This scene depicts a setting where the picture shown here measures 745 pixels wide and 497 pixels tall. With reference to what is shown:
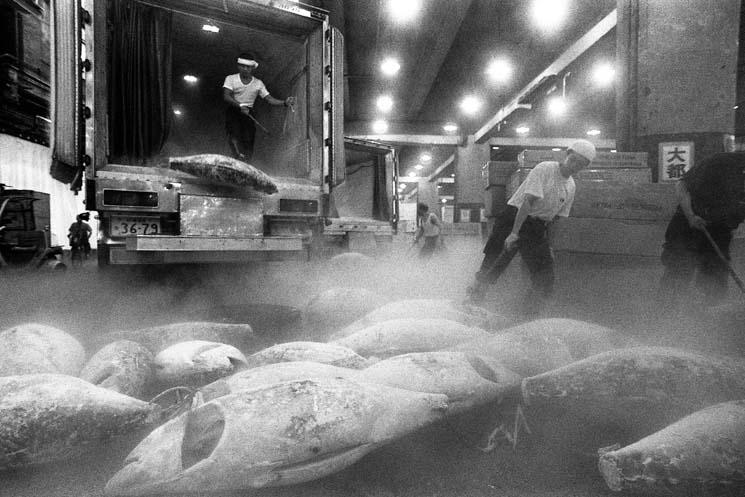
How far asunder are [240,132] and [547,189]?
3.41 m

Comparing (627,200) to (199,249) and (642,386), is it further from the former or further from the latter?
(199,249)

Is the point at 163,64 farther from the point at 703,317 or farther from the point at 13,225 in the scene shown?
the point at 13,225

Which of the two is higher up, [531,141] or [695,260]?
[531,141]

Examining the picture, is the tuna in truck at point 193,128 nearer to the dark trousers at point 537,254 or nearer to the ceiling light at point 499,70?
the dark trousers at point 537,254

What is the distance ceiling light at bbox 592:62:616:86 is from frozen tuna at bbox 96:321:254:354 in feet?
34.1

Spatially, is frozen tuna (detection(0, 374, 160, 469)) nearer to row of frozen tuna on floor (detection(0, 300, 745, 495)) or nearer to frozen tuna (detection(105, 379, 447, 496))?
row of frozen tuna on floor (detection(0, 300, 745, 495))

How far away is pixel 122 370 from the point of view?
1.60 metres

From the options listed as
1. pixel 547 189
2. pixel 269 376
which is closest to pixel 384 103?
pixel 547 189

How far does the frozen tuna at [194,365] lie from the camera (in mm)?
1685

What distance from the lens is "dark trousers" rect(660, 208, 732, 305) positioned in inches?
133

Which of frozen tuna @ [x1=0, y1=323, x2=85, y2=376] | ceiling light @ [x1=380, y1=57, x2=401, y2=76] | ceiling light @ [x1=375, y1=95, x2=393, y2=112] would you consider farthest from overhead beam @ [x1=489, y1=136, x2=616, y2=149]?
frozen tuna @ [x1=0, y1=323, x2=85, y2=376]

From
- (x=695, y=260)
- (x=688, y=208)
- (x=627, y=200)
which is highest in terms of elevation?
(x=627, y=200)

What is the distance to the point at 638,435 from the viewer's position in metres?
1.38

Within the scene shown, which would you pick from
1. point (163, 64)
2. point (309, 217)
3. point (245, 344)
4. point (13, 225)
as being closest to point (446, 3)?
point (163, 64)
